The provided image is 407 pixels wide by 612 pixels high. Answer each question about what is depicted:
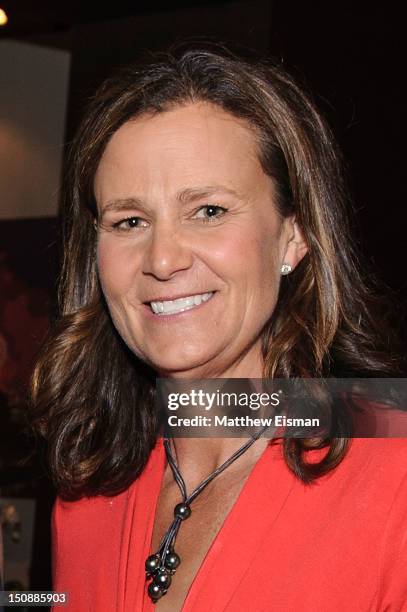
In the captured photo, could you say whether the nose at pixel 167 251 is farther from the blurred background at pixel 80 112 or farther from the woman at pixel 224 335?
the blurred background at pixel 80 112

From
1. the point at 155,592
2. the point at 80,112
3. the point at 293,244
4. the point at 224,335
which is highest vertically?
the point at 80,112

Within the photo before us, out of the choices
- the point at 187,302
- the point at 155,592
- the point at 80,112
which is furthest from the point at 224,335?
the point at 80,112

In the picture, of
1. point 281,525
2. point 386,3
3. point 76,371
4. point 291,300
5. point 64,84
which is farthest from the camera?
point 64,84

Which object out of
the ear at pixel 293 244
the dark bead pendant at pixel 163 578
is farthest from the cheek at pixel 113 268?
the dark bead pendant at pixel 163 578

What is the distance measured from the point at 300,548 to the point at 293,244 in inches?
12.5

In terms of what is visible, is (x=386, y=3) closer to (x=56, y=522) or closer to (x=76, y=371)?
(x=76, y=371)

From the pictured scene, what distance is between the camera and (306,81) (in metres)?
1.39

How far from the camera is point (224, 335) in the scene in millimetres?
1036

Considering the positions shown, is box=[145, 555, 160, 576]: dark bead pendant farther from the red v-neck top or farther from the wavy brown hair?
the wavy brown hair

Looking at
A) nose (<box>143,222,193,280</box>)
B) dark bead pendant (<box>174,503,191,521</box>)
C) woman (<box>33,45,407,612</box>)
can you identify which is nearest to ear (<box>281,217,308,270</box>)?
woman (<box>33,45,407,612</box>)

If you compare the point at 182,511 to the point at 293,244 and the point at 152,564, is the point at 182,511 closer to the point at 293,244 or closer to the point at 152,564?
the point at 152,564

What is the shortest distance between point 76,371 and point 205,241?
293mm

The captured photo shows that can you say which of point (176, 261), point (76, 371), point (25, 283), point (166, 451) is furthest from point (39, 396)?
point (25, 283)

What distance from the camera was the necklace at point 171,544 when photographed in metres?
1.00
